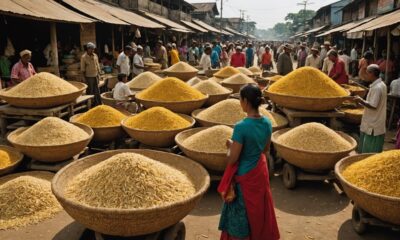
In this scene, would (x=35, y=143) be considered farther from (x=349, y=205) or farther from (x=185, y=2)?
(x=185, y=2)

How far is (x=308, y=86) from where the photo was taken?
462 cm

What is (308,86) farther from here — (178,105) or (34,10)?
(34,10)

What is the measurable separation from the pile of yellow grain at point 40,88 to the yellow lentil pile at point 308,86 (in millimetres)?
2968

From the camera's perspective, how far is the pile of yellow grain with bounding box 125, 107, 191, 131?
416 cm

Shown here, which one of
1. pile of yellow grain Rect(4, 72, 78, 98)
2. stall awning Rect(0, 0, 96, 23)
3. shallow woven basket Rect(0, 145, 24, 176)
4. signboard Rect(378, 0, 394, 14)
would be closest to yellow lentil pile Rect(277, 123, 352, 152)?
shallow woven basket Rect(0, 145, 24, 176)

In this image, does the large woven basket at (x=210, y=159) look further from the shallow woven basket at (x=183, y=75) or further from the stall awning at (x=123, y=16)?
the stall awning at (x=123, y=16)

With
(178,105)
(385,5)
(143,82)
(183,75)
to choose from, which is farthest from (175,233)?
(385,5)

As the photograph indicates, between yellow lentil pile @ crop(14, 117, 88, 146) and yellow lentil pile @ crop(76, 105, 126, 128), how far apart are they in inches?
17.6

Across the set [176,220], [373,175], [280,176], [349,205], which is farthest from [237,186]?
[280,176]

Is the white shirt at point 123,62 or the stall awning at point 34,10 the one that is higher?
the stall awning at point 34,10

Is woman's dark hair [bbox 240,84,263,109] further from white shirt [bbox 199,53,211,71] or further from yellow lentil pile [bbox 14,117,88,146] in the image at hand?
white shirt [bbox 199,53,211,71]

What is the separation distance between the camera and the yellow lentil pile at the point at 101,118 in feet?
14.5

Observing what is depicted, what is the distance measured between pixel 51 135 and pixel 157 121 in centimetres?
119

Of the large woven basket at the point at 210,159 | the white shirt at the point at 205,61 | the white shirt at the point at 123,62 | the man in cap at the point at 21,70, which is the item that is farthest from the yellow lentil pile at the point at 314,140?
the white shirt at the point at 205,61
